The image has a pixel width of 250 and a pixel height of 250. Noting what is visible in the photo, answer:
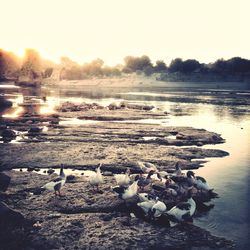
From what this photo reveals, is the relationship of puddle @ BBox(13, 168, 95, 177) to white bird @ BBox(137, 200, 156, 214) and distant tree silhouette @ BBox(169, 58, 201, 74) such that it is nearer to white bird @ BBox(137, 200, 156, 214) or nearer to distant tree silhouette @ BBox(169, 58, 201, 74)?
white bird @ BBox(137, 200, 156, 214)

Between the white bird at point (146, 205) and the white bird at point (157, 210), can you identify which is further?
the white bird at point (146, 205)

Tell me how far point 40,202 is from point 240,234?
629 centimetres

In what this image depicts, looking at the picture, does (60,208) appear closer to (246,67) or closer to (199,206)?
(199,206)

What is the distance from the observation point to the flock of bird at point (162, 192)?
1042 cm

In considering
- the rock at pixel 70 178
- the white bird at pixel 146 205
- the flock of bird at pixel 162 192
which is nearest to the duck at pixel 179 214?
the flock of bird at pixel 162 192

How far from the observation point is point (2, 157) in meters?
17.6

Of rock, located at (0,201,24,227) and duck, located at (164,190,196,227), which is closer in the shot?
rock, located at (0,201,24,227)

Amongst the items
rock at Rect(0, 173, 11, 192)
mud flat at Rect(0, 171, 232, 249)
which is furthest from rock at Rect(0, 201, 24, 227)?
rock at Rect(0, 173, 11, 192)

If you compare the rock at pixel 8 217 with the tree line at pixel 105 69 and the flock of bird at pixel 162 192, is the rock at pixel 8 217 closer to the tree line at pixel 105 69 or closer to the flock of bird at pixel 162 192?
the flock of bird at pixel 162 192

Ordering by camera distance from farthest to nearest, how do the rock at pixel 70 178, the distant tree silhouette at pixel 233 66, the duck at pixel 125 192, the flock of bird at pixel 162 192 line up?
the distant tree silhouette at pixel 233 66 → the rock at pixel 70 178 → the duck at pixel 125 192 → the flock of bird at pixel 162 192

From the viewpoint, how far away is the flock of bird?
10416 mm

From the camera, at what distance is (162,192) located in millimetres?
12422

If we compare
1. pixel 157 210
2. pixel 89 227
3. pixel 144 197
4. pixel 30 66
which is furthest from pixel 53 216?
pixel 30 66

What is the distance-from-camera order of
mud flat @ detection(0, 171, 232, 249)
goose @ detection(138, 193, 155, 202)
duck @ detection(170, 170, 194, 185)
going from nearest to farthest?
mud flat @ detection(0, 171, 232, 249)
goose @ detection(138, 193, 155, 202)
duck @ detection(170, 170, 194, 185)
